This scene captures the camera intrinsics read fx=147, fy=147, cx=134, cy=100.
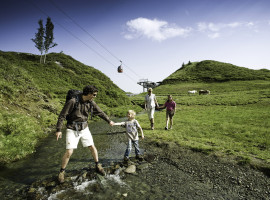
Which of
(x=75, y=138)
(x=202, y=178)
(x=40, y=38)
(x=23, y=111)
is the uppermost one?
(x=40, y=38)

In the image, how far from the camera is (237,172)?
221 inches

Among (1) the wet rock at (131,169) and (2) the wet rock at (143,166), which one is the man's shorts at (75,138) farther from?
(2) the wet rock at (143,166)

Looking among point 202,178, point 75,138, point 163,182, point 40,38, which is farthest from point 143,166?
point 40,38

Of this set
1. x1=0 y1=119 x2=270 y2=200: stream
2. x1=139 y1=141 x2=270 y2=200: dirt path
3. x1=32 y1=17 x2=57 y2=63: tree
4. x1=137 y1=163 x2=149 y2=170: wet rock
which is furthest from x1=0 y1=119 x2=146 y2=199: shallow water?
x1=32 y1=17 x2=57 y2=63: tree

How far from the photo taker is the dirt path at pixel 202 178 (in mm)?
4523

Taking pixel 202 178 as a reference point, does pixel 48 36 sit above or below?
above

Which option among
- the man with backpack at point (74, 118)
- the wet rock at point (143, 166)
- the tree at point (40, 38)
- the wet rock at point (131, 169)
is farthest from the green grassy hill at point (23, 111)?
the tree at point (40, 38)

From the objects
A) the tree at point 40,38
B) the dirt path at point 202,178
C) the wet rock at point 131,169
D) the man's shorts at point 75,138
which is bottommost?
the dirt path at point 202,178

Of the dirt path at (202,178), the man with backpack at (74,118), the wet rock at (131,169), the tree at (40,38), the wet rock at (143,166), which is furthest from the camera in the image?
the tree at (40,38)

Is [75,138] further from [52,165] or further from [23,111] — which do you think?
[23,111]

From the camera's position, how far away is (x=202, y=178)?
5.41 metres

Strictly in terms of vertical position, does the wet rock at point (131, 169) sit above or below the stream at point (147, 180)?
above

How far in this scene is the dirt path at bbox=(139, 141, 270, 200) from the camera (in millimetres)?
4523

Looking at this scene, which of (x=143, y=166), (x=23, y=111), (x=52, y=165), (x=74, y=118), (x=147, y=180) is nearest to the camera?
(x=74, y=118)
